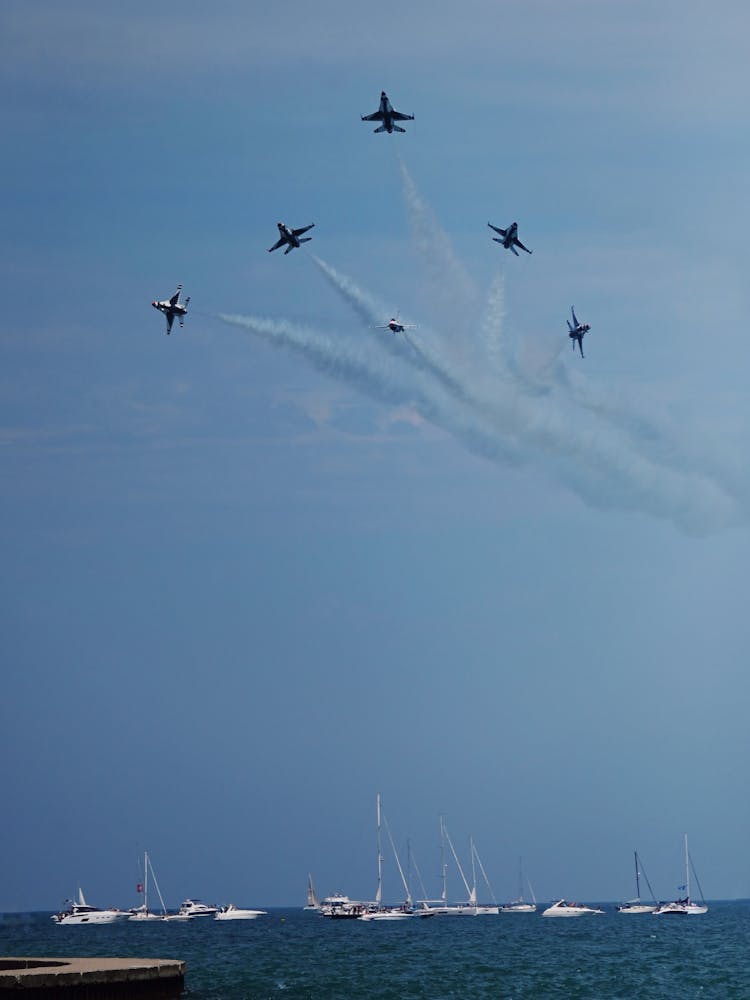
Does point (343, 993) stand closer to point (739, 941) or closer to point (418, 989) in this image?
point (418, 989)

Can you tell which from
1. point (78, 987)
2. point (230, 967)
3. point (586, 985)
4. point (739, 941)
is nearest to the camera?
point (78, 987)

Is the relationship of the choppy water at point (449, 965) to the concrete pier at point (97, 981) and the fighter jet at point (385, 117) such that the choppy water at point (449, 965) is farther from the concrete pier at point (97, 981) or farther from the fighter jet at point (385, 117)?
the fighter jet at point (385, 117)

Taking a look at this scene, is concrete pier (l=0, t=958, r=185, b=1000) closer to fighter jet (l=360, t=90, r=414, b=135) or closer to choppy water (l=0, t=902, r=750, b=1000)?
choppy water (l=0, t=902, r=750, b=1000)

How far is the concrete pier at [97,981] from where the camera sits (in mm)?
69312

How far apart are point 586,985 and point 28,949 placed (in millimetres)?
86720

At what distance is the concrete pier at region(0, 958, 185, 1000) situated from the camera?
227 feet

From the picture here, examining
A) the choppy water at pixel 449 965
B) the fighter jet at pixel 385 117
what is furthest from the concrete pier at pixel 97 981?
the fighter jet at pixel 385 117

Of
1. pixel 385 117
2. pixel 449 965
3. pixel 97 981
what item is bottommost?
pixel 449 965

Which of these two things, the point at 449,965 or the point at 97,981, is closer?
the point at 97,981

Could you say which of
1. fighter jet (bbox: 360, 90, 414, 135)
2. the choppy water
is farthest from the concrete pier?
fighter jet (bbox: 360, 90, 414, 135)

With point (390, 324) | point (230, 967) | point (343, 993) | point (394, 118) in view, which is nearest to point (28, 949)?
point (230, 967)

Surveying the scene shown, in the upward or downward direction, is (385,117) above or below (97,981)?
above

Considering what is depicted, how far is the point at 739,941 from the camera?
604 feet

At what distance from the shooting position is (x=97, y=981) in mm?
72500
